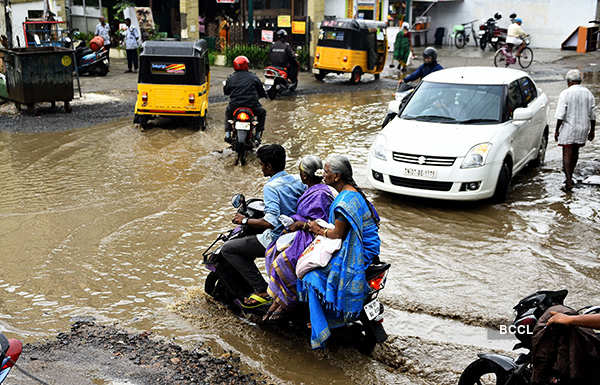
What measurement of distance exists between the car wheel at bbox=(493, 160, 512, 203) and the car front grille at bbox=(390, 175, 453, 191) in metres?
0.79

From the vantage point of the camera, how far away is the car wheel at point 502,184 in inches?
348

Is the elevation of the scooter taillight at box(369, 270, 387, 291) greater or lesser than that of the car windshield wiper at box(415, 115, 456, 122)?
lesser

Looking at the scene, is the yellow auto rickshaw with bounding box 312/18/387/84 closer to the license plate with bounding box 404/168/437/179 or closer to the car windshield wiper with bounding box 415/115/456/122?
the car windshield wiper with bounding box 415/115/456/122

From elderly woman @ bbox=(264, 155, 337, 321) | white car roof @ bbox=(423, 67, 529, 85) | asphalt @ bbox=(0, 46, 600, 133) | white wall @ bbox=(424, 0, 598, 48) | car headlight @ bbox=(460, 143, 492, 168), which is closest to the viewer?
elderly woman @ bbox=(264, 155, 337, 321)

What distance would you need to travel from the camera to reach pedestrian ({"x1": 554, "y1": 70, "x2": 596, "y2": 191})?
920 centimetres

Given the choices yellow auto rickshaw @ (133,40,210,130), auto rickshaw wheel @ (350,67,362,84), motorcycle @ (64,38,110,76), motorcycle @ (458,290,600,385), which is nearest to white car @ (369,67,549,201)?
motorcycle @ (458,290,600,385)

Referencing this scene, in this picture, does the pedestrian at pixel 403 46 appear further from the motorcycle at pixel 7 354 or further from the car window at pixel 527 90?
the motorcycle at pixel 7 354

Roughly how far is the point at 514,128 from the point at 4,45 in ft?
45.0

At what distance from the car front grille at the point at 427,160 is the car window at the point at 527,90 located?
243cm

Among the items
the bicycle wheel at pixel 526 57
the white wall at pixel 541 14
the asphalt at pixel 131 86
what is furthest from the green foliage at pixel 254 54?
the white wall at pixel 541 14

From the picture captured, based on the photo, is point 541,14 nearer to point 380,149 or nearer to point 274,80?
point 274,80

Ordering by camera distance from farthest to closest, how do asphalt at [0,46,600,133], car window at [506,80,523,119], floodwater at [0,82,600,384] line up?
asphalt at [0,46,600,133] → car window at [506,80,523,119] → floodwater at [0,82,600,384]

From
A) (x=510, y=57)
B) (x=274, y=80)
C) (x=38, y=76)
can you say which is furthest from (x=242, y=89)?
(x=510, y=57)

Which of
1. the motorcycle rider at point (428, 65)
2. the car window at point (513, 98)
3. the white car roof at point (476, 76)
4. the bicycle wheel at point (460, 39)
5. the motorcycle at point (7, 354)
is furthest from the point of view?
the bicycle wheel at point (460, 39)
